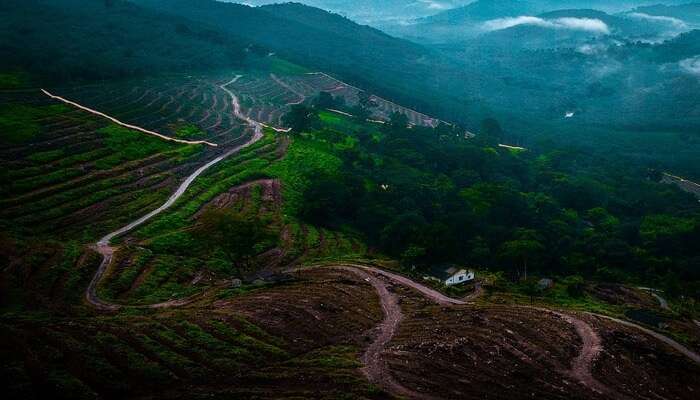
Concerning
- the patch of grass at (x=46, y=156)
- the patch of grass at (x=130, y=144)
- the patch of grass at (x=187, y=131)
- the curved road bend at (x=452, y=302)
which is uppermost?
the patch of grass at (x=187, y=131)

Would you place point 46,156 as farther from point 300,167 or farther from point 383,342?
point 383,342

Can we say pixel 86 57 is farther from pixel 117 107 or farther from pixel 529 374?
pixel 529 374

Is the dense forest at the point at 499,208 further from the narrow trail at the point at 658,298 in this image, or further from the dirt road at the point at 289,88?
the dirt road at the point at 289,88

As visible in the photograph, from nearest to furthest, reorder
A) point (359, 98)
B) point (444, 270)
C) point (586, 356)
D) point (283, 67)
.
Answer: point (586, 356)
point (444, 270)
point (359, 98)
point (283, 67)

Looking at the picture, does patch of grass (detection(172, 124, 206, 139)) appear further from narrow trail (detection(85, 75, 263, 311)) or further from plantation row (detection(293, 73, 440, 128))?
plantation row (detection(293, 73, 440, 128))

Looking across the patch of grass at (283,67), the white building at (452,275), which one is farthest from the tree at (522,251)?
the patch of grass at (283,67)

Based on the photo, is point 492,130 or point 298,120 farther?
point 492,130

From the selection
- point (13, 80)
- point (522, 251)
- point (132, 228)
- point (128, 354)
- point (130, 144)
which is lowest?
point (132, 228)

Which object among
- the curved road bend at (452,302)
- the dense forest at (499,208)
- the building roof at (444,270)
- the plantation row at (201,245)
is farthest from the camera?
the dense forest at (499,208)

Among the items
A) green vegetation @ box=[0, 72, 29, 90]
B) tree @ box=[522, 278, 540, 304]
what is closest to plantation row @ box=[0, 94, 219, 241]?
green vegetation @ box=[0, 72, 29, 90]

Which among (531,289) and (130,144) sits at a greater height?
(130,144)

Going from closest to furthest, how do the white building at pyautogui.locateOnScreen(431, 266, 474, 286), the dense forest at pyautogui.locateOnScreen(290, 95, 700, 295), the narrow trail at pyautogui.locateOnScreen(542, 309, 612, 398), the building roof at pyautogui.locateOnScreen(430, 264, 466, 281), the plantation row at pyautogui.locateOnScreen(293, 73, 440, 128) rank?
the narrow trail at pyautogui.locateOnScreen(542, 309, 612, 398) → the white building at pyautogui.locateOnScreen(431, 266, 474, 286) → the building roof at pyautogui.locateOnScreen(430, 264, 466, 281) → the dense forest at pyautogui.locateOnScreen(290, 95, 700, 295) → the plantation row at pyautogui.locateOnScreen(293, 73, 440, 128)

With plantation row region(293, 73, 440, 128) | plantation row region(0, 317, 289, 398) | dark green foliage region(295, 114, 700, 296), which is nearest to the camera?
plantation row region(0, 317, 289, 398)

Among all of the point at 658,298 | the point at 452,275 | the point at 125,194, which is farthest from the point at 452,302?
the point at 125,194
